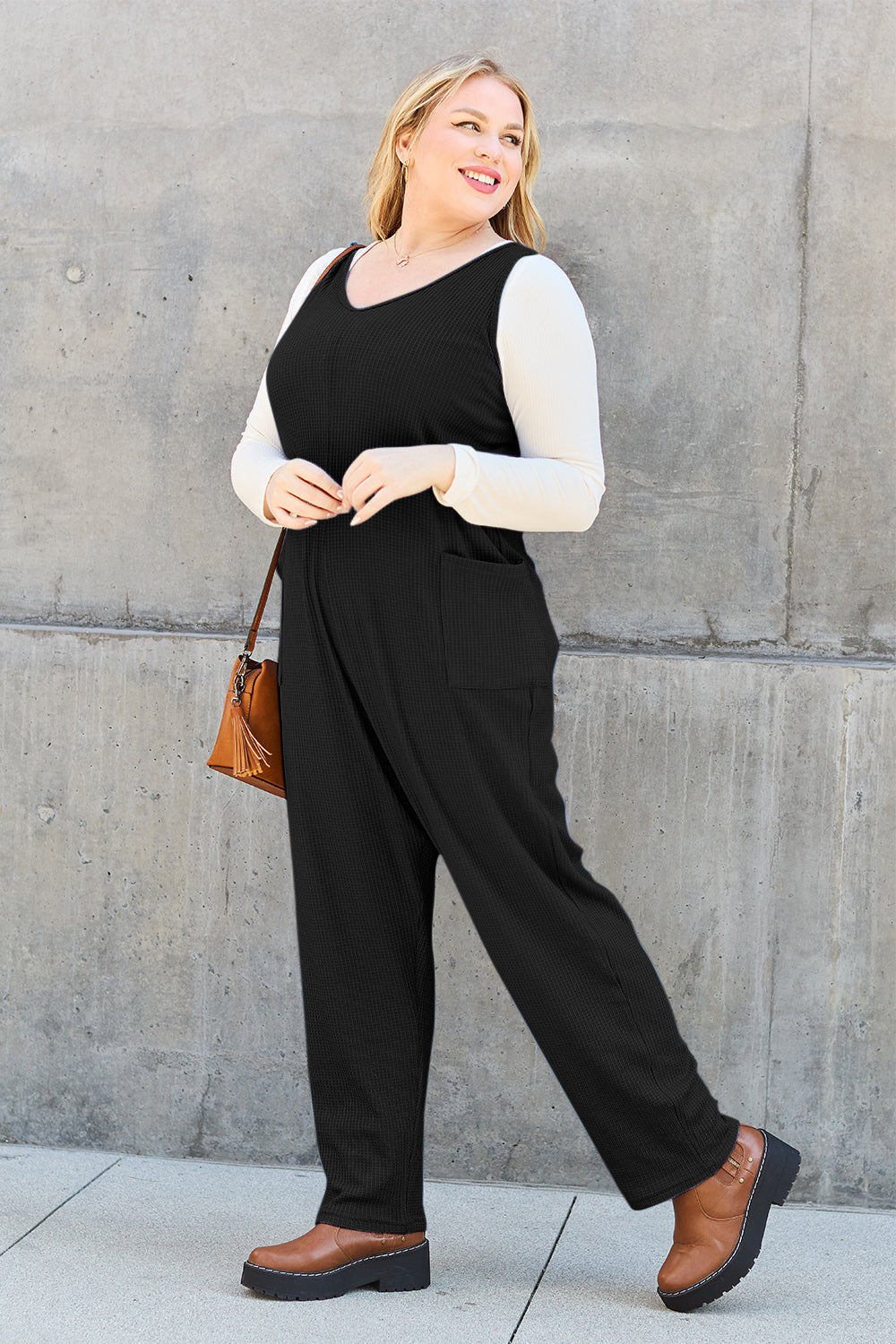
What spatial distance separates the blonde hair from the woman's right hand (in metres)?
0.58

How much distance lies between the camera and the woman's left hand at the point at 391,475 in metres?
1.95

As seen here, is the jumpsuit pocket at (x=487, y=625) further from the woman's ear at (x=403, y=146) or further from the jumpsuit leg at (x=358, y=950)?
the woman's ear at (x=403, y=146)

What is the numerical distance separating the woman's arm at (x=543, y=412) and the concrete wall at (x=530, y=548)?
0.72 meters

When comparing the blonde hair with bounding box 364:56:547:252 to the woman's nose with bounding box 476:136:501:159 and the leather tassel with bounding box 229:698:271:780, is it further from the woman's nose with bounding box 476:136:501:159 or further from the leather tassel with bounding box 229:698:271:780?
the leather tassel with bounding box 229:698:271:780

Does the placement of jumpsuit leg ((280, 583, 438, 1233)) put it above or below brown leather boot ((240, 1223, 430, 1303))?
above

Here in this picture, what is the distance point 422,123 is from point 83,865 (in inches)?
66.3

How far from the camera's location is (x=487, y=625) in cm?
210

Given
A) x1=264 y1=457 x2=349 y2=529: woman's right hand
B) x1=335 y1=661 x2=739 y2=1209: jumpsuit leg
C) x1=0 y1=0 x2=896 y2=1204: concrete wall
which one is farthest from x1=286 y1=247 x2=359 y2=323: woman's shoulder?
x1=335 y1=661 x2=739 y2=1209: jumpsuit leg

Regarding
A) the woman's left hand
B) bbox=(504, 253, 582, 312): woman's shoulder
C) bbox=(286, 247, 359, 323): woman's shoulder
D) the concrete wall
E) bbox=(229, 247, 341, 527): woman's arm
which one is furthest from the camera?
the concrete wall

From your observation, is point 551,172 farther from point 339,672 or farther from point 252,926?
point 252,926

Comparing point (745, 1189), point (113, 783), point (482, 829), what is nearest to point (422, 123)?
point (482, 829)

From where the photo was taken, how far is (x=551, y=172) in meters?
2.84

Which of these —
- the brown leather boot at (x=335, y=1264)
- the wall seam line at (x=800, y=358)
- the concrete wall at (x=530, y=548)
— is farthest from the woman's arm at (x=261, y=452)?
the brown leather boot at (x=335, y=1264)

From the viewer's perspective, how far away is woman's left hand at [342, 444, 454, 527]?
195cm
